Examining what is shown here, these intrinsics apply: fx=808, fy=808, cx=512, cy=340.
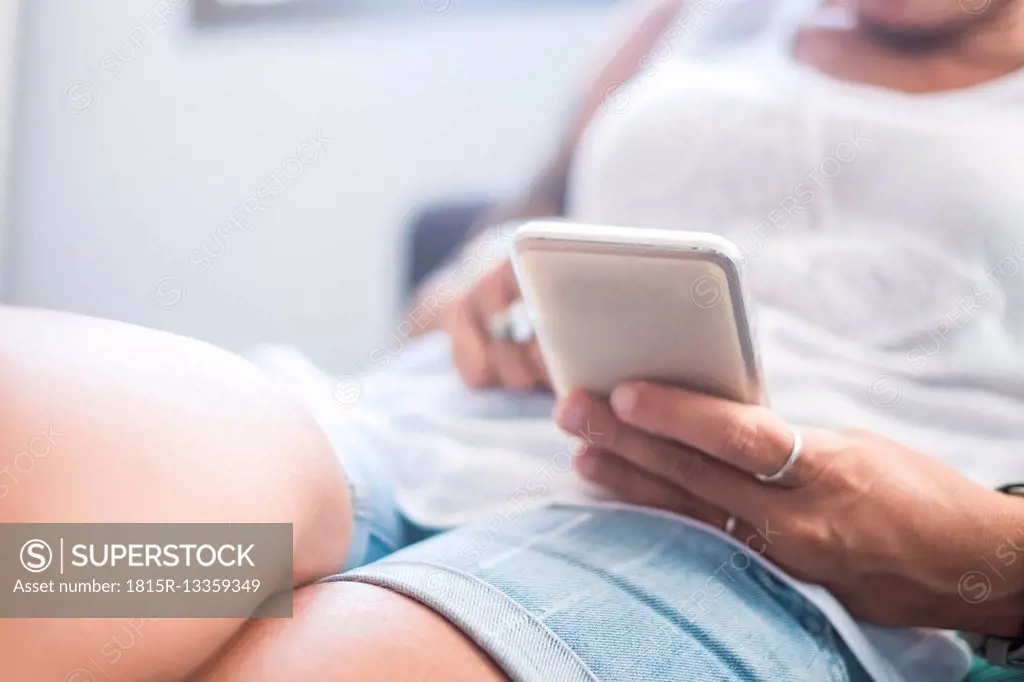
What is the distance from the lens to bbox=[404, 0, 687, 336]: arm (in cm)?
77

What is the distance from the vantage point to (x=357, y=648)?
0.31 metres

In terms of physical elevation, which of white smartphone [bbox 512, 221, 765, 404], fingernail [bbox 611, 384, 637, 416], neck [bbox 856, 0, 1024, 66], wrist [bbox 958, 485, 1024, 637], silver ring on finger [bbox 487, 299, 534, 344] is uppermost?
neck [bbox 856, 0, 1024, 66]

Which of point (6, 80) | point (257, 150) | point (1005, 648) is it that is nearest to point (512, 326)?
point (1005, 648)

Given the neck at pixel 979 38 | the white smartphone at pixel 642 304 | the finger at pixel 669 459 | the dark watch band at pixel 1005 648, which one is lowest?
the dark watch band at pixel 1005 648

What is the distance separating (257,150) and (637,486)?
1239mm

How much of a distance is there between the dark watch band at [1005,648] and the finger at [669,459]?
0.14 meters

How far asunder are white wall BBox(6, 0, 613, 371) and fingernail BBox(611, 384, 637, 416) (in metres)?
0.95

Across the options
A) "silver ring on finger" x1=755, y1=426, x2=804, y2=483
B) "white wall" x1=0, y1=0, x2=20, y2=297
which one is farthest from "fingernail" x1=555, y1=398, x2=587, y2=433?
"white wall" x1=0, y1=0, x2=20, y2=297

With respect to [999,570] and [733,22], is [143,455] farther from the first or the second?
[733,22]

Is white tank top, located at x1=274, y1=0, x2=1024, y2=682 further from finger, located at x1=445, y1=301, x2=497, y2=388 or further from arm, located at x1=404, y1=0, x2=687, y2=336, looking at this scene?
arm, located at x1=404, y1=0, x2=687, y2=336

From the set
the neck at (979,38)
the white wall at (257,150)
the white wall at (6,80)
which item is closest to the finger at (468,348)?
the neck at (979,38)

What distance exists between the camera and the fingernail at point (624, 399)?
44 centimetres

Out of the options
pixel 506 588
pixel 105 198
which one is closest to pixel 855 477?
pixel 506 588

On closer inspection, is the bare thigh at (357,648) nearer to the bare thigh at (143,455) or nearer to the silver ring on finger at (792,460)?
the bare thigh at (143,455)
